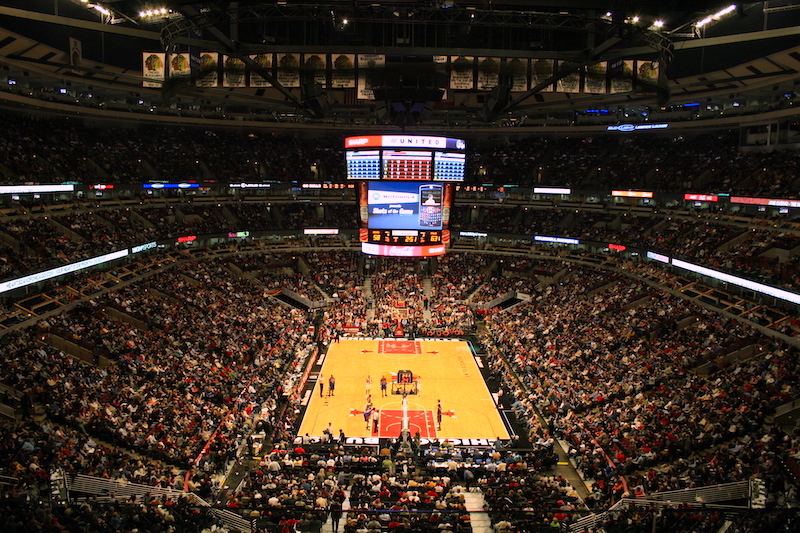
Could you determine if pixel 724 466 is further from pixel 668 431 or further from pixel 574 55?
pixel 574 55

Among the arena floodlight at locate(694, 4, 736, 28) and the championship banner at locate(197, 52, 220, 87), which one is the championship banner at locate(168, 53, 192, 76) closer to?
the championship banner at locate(197, 52, 220, 87)

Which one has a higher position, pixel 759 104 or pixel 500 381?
pixel 759 104

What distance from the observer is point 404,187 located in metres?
34.4

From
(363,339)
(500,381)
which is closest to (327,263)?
(363,339)

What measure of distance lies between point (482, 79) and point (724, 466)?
54.2 ft

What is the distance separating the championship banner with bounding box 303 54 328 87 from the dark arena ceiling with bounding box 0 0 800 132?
69mm

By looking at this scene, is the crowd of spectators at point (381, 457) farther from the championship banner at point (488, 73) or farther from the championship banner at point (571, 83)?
the championship banner at point (488, 73)

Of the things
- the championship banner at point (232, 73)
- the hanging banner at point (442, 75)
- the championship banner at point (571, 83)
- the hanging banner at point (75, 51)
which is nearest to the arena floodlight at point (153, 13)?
the championship banner at point (232, 73)

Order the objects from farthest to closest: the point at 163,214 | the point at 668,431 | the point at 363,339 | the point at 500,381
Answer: the point at 163,214 → the point at 363,339 → the point at 500,381 → the point at 668,431

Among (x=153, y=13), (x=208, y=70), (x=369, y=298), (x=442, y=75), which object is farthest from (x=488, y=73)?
(x=369, y=298)

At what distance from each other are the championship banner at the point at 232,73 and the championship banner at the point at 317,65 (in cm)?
253

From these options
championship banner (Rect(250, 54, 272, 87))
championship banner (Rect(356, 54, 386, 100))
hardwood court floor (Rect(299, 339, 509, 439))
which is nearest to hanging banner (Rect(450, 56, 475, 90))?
championship banner (Rect(356, 54, 386, 100))

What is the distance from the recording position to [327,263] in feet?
163

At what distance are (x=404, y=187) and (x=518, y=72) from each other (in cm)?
1178
